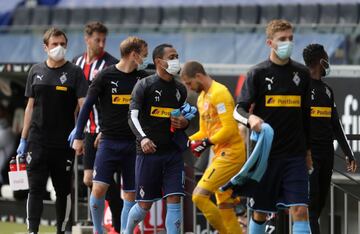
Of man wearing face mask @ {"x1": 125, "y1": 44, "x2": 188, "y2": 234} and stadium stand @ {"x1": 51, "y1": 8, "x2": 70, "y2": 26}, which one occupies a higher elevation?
stadium stand @ {"x1": 51, "y1": 8, "x2": 70, "y2": 26}

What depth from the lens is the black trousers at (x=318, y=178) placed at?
1209 cm

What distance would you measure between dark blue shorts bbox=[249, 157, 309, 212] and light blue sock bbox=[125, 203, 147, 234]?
1.38 meters

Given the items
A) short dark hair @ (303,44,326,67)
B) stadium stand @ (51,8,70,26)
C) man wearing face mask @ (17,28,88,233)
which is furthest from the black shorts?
stadium stand @ (51,8,70,26)

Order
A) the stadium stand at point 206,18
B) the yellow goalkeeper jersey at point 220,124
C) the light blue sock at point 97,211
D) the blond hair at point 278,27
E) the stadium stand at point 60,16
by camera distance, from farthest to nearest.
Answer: the stadium stand at point 60,16 → the stadium stand at point 206,18 → the light blue sock at point 97,211 → the yellow goalkeeper jersey at point 220,124 → the blond hair at point 278,27

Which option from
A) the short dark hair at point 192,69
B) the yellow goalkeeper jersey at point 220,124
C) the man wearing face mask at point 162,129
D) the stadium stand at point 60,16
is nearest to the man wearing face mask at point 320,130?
the yellow goalkeeper jersey at point 220,124

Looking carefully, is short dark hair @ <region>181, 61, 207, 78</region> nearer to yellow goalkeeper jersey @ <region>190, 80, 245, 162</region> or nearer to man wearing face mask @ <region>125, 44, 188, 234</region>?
man wearing face mask @ <region>125, 44, 188, 234</region>

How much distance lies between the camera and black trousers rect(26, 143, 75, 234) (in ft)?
42.2

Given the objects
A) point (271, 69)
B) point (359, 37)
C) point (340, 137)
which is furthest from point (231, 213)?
point (359, 37)

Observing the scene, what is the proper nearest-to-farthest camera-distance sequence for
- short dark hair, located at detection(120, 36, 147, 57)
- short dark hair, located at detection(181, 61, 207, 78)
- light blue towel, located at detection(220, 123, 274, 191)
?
light blue towel, located at detection(220, 123, 274, 191)
short dark hair, located at detection(181, 61, 207, 78)
short dark hair, located at detection(120, 36, 147, 57)

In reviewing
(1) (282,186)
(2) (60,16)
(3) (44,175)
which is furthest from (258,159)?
(2) (60,16)

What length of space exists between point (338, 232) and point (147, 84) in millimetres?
3218

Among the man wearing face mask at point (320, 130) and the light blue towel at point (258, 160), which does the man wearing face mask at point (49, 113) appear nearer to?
the man wearing face mask at point (320, 130)

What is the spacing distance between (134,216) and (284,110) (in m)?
1.99

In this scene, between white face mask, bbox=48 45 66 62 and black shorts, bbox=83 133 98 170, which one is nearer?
white face mask, bbox=48 45 66 62
